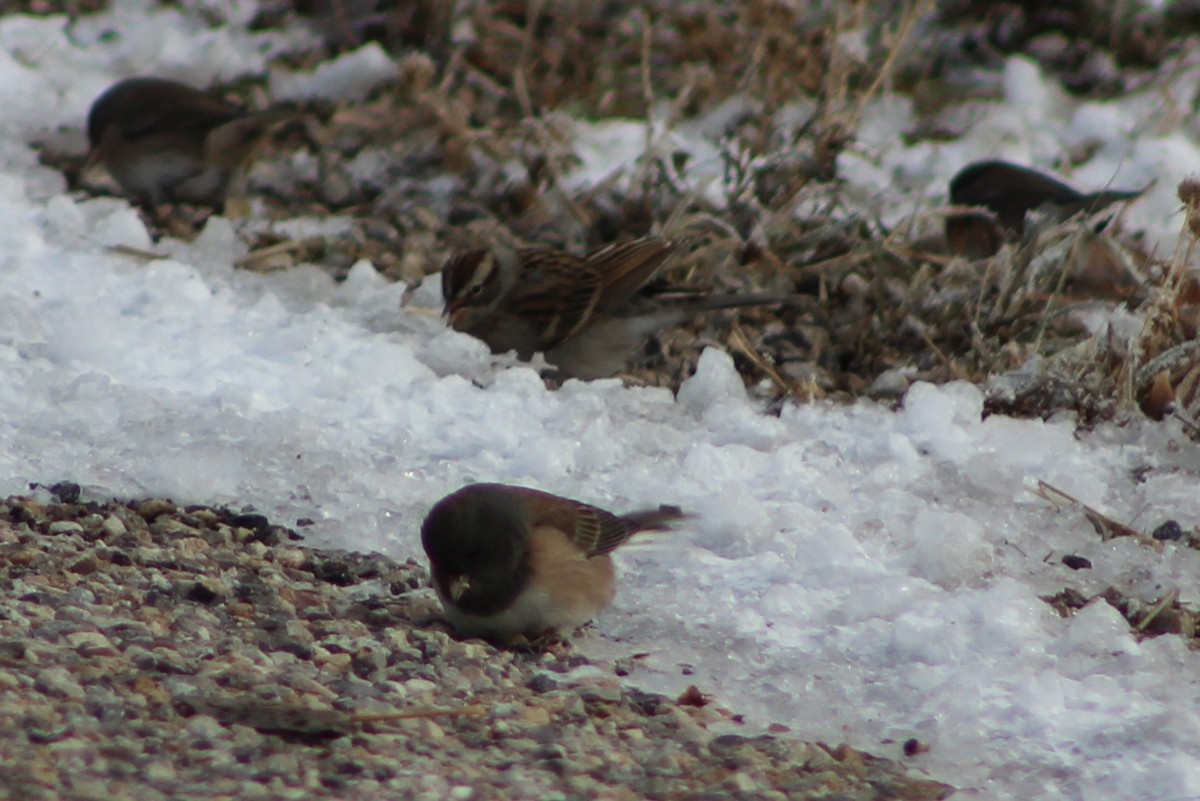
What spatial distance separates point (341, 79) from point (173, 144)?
60.1 inches

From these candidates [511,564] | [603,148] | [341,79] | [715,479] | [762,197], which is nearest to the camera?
[511,564]

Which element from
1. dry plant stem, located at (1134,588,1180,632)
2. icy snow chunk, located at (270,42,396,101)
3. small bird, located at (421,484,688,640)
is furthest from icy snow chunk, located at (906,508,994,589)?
icy snow chunk, located at (270,42,396,101)

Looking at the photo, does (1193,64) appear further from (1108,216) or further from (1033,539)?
(1033,539)

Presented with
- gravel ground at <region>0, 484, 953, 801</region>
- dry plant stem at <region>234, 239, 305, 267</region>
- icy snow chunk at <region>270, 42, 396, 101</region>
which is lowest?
dry plant stem at <region>234, 239, 305, 267</region>

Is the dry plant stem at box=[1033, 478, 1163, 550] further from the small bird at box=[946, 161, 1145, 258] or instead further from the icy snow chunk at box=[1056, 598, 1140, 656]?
the small bird at box=[946, 161, 1145, 258]

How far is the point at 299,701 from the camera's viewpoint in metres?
3.54

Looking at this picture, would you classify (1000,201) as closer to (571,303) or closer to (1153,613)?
(571,303)

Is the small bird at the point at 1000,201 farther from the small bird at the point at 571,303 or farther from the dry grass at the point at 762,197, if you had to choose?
the small bird at the point at 571,303

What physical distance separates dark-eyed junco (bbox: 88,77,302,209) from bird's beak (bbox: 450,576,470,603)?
393cm

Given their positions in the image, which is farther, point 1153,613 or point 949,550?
point 949,550

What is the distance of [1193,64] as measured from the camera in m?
9.67

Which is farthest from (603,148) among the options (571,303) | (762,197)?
(571,303)

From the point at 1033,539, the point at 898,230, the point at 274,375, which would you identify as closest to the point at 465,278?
the point at 274,375

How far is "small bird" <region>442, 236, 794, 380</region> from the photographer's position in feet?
20.9
